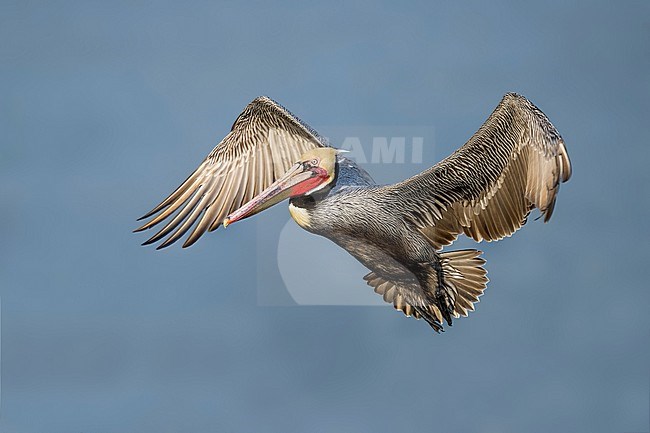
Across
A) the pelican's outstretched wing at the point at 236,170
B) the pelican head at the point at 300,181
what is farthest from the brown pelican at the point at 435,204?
the pelican's outstretched wing at the point at 236,170

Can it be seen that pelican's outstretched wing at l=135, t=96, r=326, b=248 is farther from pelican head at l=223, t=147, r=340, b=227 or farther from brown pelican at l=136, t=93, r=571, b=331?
pelican head at l=223, t=147, r=340, b=227

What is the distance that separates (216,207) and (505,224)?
4.36ft

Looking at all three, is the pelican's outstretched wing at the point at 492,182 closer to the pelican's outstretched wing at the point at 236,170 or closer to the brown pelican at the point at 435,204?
the brown pelican at the point at 435,204

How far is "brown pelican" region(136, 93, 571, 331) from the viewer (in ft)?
16.1

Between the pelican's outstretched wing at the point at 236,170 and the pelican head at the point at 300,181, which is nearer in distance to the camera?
the pelican head at the point at 300,181

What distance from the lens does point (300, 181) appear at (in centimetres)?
488

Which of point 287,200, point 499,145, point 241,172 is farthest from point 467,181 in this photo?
point 241,172

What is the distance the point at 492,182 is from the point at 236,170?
1229 mm

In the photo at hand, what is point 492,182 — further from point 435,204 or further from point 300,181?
point 300,181

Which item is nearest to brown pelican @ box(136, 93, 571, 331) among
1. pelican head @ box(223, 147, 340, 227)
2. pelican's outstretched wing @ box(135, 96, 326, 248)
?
pelican head @ box(223, 147, 340, 227)

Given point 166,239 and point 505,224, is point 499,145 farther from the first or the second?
point 166,239

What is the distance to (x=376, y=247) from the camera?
16.4ft

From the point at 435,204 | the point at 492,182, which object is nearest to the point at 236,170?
the point at 435,204

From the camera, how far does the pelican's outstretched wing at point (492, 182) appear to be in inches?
193
